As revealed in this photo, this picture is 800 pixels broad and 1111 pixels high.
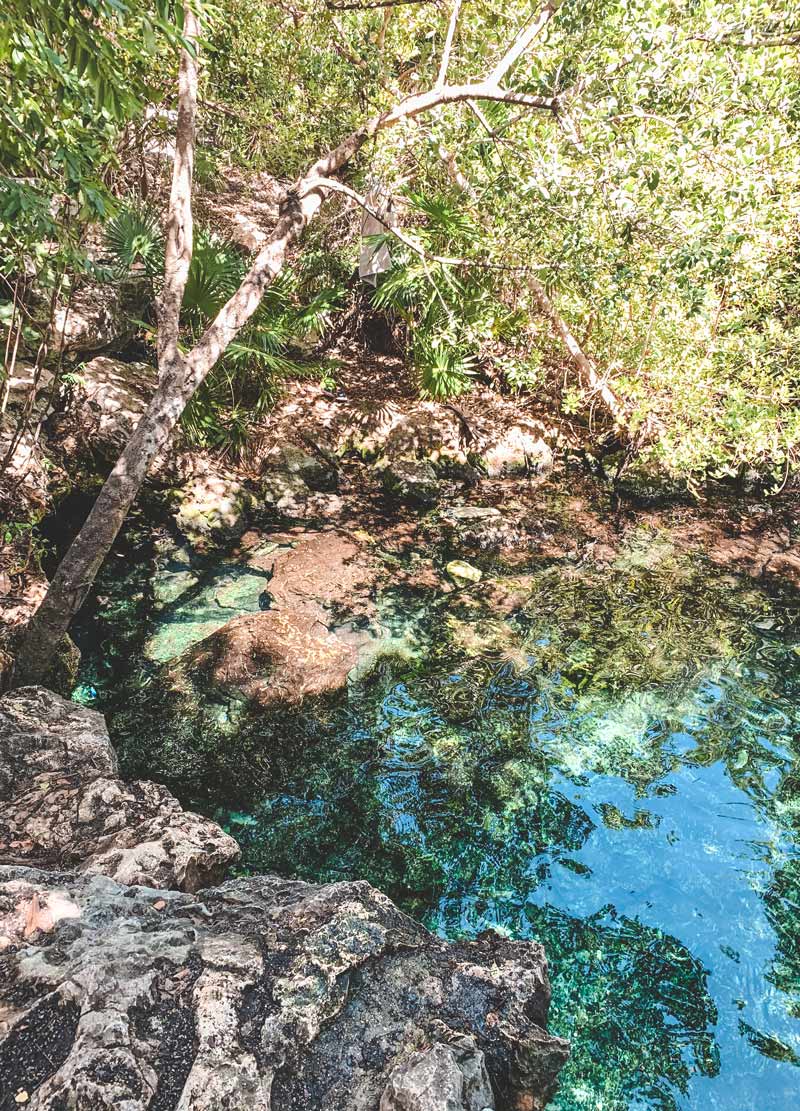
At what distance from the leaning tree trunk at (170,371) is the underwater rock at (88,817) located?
0.75m

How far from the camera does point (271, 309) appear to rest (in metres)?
8.38

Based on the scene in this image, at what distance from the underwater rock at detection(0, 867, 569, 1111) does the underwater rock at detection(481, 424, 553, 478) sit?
24.5 ft

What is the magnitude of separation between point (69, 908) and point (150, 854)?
1.99ft

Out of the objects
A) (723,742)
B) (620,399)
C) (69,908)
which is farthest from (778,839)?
(620,399)

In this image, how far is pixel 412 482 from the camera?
8742 millimetres

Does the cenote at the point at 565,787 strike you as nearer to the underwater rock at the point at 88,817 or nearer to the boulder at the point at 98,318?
the underwater rock at the point at 88,817

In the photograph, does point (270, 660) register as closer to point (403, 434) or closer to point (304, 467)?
point (304, 467)

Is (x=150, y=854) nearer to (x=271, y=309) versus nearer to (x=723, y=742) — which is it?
(x=723, y=742)

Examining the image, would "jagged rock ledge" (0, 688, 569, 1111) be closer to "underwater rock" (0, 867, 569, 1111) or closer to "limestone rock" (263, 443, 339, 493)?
"underwater rock" (0, 867, 569, 1111)

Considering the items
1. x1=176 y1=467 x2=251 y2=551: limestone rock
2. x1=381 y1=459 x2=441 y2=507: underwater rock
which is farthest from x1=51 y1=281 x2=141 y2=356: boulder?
x1=381 y1=459 x2=441 y2=507: underwater rock

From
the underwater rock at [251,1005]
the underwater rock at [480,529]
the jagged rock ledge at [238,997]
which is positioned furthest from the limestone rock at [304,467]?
the underwater rock at [251,1005]

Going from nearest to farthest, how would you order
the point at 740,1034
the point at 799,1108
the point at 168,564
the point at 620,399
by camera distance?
the point at 799,1108 < the point at 740,1034 < the point at 168,564 < the point at 620,399

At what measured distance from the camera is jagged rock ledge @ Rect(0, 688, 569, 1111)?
6.12 ft

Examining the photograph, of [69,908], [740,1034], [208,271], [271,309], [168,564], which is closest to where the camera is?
[69,908]
